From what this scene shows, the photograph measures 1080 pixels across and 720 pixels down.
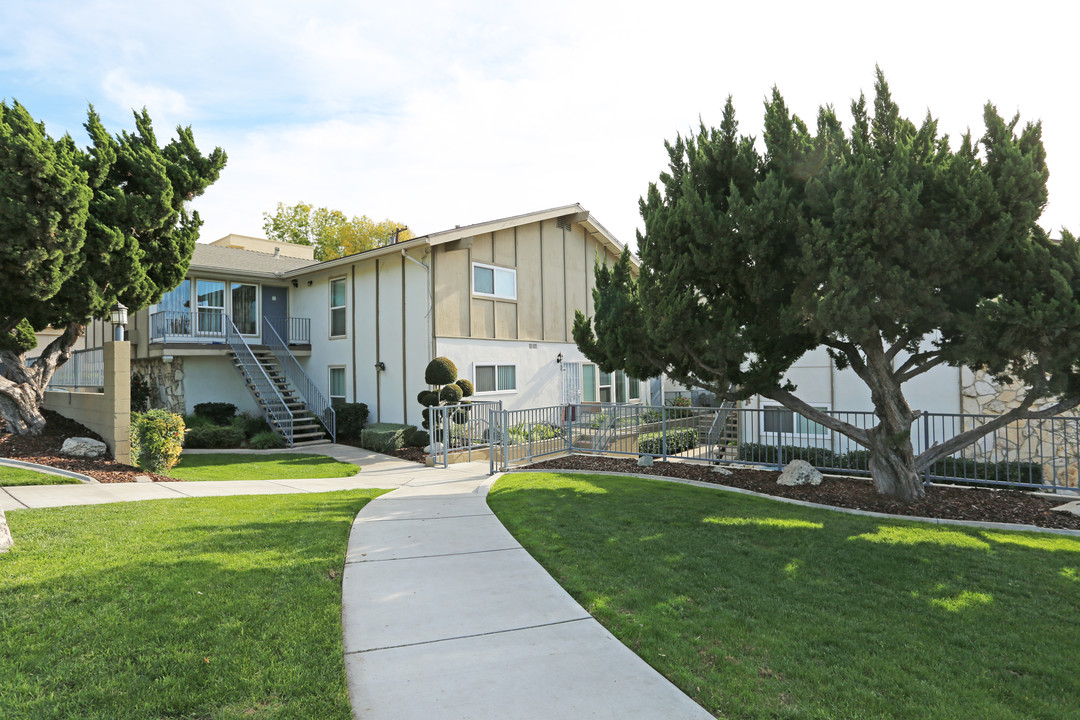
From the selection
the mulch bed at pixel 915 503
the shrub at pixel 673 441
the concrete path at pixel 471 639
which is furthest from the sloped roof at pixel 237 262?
the mulch bed at pixel 915 503

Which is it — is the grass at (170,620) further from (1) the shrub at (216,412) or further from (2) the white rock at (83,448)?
(1) the shrub at (216,412)

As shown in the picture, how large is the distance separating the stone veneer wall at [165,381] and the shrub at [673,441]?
13.2 m

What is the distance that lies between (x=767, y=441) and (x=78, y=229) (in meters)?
13.7

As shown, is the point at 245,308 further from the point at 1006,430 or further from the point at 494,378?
the point at 1006,430

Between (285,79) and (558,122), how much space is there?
453 cm

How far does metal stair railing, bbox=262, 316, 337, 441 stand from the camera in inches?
713

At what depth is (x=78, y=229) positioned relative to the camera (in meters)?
9.37

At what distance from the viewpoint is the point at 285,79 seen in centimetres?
970

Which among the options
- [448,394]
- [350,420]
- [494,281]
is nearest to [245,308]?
[350,420]

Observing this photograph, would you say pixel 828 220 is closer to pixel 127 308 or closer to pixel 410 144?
pixel 410 144

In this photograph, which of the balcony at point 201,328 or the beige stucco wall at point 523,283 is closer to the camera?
the beige stucco wall at point 523,283

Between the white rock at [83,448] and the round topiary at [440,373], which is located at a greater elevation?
the round topiary at [440,373]

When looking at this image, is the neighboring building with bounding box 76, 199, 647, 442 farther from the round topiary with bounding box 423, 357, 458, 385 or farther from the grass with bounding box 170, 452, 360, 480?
the grass with bounding box 170, 452, 360, 480

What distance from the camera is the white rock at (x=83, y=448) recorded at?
10.6 m
